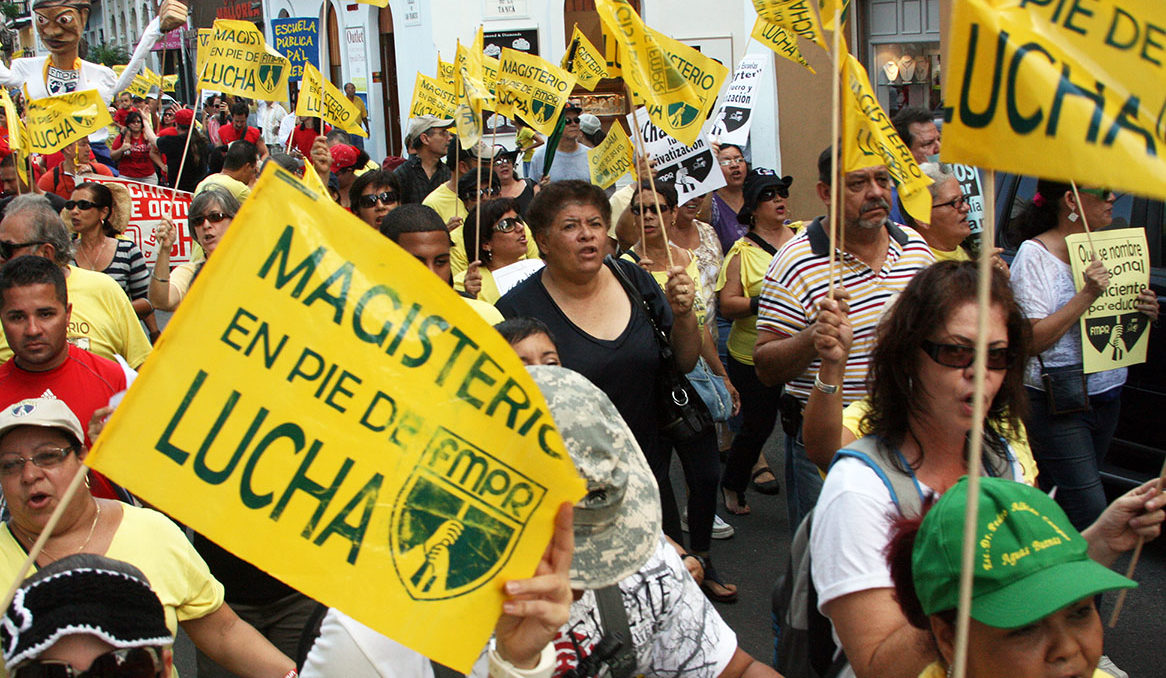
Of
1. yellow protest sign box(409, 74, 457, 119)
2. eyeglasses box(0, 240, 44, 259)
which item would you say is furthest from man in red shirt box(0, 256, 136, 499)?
yellow protest sign box(409, 74, 457, 119)

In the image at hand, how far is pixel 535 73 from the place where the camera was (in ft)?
24.9

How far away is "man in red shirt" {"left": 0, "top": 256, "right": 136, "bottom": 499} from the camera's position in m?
3.96

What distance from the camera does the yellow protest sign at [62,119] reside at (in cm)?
770

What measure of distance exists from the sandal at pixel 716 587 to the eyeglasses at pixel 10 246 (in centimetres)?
321

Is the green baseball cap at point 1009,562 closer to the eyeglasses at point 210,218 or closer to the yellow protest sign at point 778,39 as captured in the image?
the yellow protest sign at point 778,39

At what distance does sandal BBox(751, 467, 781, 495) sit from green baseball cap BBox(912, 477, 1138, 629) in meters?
4.98

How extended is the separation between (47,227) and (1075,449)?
4.28 m

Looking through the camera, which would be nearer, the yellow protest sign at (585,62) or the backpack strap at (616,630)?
the backpack strap at (616,630)

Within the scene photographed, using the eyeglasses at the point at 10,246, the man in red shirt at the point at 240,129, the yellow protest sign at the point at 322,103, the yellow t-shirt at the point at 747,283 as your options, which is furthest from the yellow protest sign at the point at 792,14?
the man in red shirt at the point at 240,129

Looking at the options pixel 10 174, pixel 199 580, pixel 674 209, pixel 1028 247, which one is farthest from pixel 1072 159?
pixel 10 174

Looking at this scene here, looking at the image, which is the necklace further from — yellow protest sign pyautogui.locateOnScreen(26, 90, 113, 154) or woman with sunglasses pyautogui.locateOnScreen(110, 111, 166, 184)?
woman with sunglasses pyautogui.locateOnScreen(110, 111, 166, 184)

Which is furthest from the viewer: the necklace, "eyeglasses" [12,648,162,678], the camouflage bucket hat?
the necklace

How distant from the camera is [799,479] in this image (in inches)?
163

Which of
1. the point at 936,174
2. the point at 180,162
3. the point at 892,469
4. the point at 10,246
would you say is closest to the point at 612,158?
the point at 936,174
